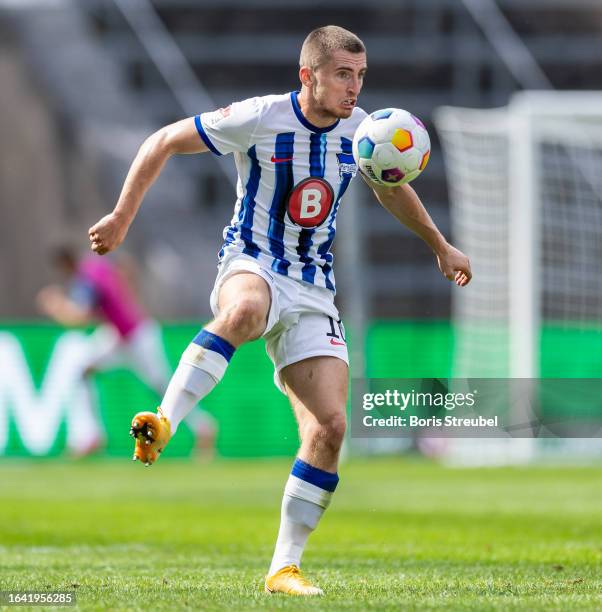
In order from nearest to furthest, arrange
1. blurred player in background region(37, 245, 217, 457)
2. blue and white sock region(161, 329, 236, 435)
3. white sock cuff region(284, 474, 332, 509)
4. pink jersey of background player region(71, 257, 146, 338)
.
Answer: blue and white sock region(161, 329, 236, 435) < white sock cuff region(284, 474, 332, 509) < blurred player in background region(37, 245, 217, 457) < pink jersey of background player region(71, 257, 146, 338)

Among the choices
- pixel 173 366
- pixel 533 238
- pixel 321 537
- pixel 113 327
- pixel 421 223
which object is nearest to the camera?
pixel 421 223

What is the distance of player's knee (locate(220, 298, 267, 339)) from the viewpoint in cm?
477

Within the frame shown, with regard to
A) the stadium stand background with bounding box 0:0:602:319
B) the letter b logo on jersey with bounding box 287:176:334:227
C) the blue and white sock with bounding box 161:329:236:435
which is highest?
the stadium stand background with bounding box 0:0:602:319

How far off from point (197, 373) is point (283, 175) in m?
0.85

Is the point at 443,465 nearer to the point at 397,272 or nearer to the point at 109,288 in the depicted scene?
the point at 109,288

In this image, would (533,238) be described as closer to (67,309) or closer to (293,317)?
(67,309)

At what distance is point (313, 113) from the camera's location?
511cm

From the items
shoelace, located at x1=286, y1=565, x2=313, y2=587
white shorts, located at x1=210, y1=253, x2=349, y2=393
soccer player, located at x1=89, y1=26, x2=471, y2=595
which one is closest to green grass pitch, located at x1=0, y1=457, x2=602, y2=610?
shoelace, located at x1=286, y1=565, x2=313, y2=587

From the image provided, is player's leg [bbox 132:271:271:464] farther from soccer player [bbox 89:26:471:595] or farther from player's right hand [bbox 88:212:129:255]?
player's right hand [bbox 88:212:129:255]

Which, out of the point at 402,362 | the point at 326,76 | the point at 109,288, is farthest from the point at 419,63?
the point at 326,76

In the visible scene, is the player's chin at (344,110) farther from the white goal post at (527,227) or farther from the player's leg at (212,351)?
the white goal post at (527,227)

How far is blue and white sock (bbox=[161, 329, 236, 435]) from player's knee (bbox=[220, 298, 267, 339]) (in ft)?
0.21

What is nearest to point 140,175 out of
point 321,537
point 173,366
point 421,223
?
point 421,223

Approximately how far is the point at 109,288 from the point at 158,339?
1.61 metres
